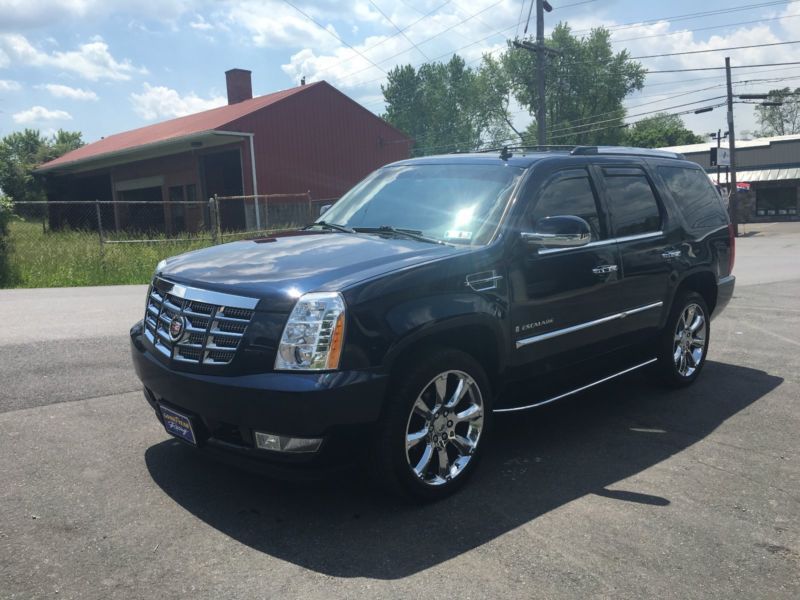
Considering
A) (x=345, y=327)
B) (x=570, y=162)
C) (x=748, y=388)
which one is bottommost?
(x=748, y=388)

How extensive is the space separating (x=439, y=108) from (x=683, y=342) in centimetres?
8530

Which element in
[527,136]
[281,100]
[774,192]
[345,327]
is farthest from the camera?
[527,136]

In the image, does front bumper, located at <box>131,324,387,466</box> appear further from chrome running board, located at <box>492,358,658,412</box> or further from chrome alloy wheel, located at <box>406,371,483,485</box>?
chrome running board, located at <box>492,358,658,412</box>

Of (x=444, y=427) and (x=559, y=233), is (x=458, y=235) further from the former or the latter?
(x=444, y=427)

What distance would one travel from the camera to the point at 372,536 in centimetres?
347

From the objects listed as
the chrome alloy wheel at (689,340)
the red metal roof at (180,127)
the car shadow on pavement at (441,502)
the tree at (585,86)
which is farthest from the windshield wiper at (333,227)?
the tree at (585,86)

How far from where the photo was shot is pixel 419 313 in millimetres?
3646

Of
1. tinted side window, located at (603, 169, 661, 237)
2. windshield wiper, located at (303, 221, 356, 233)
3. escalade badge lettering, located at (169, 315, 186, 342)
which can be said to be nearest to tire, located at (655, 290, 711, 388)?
tinted side window, located at (603, 169, 661, 237)

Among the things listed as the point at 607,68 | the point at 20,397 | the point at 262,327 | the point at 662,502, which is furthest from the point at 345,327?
the point at 607,68

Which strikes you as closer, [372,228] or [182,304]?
[182,304]

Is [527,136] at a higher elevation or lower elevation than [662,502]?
higher

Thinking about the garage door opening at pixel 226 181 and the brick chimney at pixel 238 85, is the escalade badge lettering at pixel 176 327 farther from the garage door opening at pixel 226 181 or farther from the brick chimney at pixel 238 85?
the brick chimney at pixel 238 85

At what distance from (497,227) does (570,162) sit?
104 cm

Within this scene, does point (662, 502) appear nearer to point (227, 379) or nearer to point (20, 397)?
point (227, 379)
